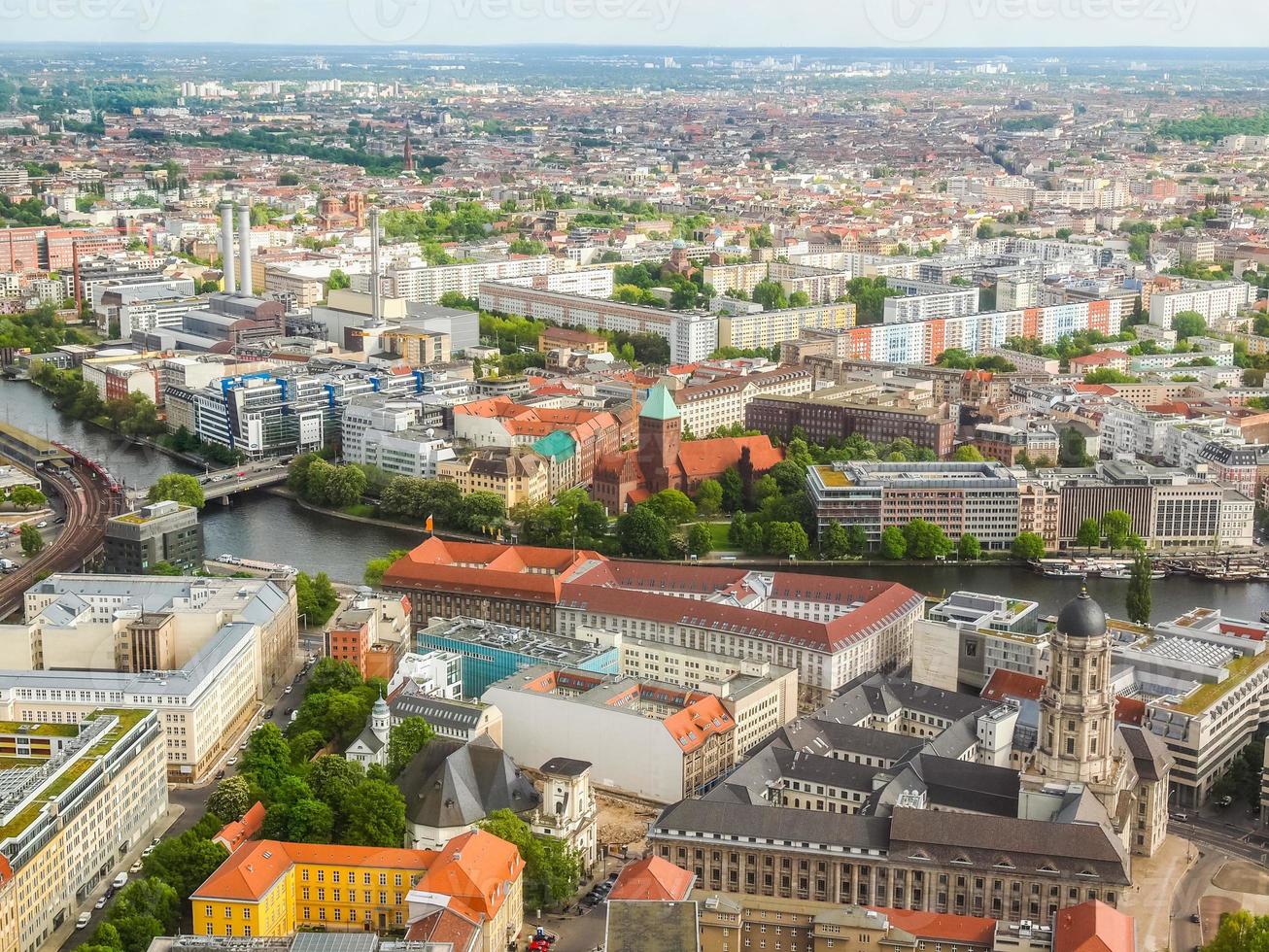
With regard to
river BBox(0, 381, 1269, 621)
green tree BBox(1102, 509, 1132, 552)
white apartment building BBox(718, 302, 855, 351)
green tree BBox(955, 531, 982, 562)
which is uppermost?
white apartment building BBox(718, 302, 855, 351)

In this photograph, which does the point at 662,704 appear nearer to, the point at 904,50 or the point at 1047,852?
the point at 1047,852

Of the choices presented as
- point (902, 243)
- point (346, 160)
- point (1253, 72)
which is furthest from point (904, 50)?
point (902, 243)

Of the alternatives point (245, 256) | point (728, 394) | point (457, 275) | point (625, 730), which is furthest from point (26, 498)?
point (457, 275)

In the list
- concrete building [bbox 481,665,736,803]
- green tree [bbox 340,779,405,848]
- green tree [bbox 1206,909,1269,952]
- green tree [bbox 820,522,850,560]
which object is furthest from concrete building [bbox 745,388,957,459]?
green tree [bbox 1206,909,1269,952]

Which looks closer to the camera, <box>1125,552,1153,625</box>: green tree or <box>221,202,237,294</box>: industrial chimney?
<box>1125,552,1153,625</box>: green tree

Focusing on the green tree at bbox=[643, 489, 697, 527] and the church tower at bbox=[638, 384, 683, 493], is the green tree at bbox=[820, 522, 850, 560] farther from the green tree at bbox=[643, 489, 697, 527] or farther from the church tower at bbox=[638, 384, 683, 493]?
the church tower at bbox=[638, 384, 683, 493]

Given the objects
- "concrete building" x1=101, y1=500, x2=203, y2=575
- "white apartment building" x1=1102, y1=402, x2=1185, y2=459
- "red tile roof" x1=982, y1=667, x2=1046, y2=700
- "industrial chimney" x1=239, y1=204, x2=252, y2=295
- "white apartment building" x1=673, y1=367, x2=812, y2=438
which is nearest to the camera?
"red tile roof" x1=982, y1=667, x2=1046, y2=700

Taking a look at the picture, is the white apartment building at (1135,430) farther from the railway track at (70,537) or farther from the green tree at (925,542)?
the railway track at (70,537)
